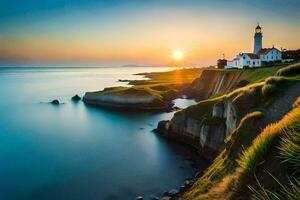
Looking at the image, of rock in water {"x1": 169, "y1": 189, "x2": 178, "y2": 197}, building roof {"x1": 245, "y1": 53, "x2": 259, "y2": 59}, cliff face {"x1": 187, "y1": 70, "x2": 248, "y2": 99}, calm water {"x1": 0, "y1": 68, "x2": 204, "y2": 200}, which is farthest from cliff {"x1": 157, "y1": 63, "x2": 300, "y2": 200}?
building roof {"x1": 245, "y1": 53, "x2": 259, "y2": 59}

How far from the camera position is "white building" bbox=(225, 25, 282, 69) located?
79.9 metres

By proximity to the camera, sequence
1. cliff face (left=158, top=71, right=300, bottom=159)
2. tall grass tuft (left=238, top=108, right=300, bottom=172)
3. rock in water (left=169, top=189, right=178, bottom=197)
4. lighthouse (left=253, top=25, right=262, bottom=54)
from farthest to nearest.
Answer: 1. lighthouse (left=253, top=25, right=262, bottom=54)
2. rock in water (left=169, top=189, right=178, bottom=197)
3. cliff face (left=158, top=71, right=300, bottom=159)
4. tall grass tuft (left=238, top=108, right=300, bottom=172)

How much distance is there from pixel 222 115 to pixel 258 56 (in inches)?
2226

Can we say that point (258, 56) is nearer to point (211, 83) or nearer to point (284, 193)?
point (211, 83)

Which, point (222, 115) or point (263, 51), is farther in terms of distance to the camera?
point (263, 51)

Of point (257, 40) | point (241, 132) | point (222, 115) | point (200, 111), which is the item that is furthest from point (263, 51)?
point (241, 132)

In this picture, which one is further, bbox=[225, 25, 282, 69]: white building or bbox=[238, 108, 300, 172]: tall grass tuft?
bbox=[225, 25, 282, 69]: white building

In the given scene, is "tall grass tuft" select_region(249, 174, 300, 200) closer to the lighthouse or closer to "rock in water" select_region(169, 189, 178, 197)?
"rock in water" select_region(169, 189, 178, 197)

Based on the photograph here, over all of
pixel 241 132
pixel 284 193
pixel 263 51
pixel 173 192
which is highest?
pixel 263 51

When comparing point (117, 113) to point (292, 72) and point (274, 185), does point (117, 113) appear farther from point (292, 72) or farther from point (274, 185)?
point (274, 185)

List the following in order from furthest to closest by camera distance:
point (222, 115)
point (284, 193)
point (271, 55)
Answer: point (271, 55)
point (222, 115)
point (284, 193)

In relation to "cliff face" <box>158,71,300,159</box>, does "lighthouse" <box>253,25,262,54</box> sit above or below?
above

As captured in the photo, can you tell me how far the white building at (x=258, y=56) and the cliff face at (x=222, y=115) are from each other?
154 ft

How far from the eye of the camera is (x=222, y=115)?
34406mm
